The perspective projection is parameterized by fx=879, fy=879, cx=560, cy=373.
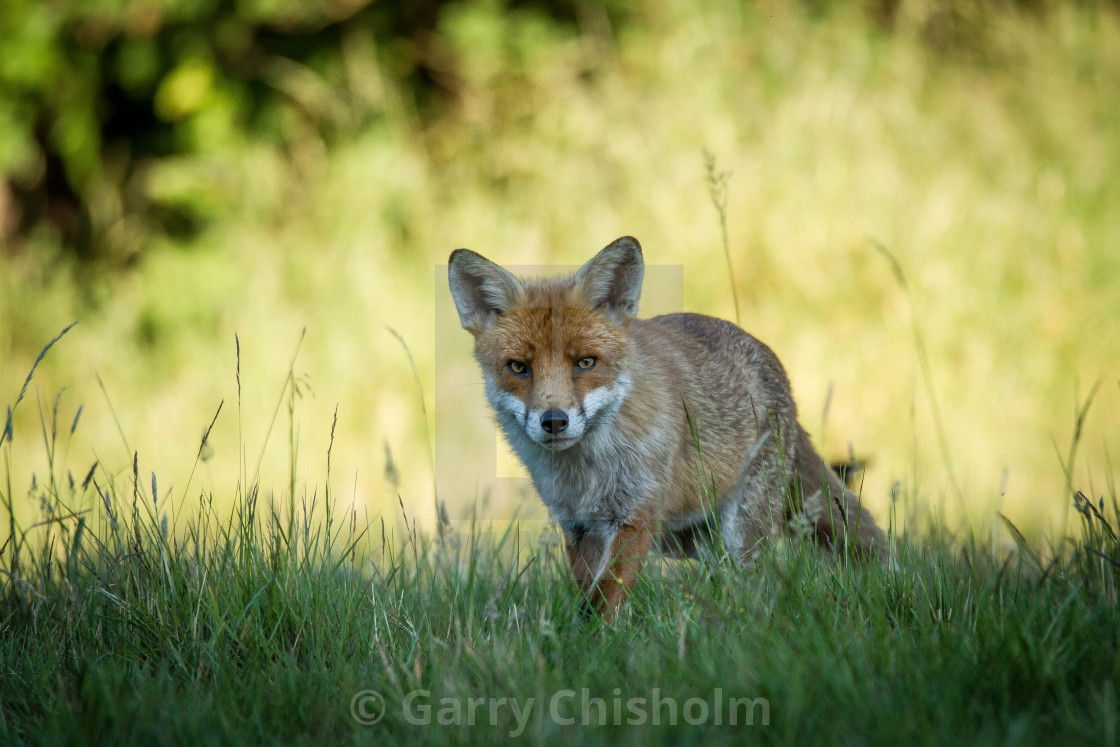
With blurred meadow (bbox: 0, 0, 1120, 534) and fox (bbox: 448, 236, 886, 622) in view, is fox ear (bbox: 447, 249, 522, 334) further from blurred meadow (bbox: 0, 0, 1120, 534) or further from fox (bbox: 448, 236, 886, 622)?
blurred meadow (bbox: 0, 0, 1120, 534)

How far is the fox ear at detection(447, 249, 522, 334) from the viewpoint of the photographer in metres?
3.48

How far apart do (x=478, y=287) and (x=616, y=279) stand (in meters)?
0.58

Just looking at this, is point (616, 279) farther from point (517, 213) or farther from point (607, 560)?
point (517, 213)

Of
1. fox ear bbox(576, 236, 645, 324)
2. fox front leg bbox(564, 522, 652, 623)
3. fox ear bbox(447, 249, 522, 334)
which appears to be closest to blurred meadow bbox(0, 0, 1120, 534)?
fox front leg bbox(564, 522, 652, 623)

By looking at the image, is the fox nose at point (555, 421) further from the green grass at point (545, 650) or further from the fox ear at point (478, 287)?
the fox ear at point (478, 287)

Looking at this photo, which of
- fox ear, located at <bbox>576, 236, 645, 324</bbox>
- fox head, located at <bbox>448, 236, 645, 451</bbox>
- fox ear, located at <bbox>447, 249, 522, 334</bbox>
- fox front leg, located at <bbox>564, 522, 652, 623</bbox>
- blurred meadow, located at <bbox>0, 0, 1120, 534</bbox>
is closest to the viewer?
fox front leg, located at <bbox>564, 522, 652, 623</bbox>

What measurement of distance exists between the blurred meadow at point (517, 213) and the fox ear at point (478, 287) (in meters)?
1.16

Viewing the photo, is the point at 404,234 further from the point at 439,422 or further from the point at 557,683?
the point at 557,683

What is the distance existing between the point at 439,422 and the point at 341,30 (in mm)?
5028

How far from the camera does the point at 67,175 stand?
33.0ft

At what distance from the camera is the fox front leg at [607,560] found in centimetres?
288

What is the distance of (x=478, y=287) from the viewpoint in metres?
3.61

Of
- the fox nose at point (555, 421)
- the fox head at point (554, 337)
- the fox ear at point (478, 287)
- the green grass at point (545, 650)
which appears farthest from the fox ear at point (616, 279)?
the green grass at point (545, 650)

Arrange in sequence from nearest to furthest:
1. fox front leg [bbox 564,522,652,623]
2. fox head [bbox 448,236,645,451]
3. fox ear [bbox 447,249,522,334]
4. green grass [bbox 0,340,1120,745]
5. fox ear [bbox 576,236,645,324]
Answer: green grass [bbox 0,340,1120,745]
fox front leg [bbox 564,522,652,623]
fox head [bbox 448,236,645,451]
fox ear [bbox 576,236,645,324]
fox ear [bbox 447,249,522,334]
